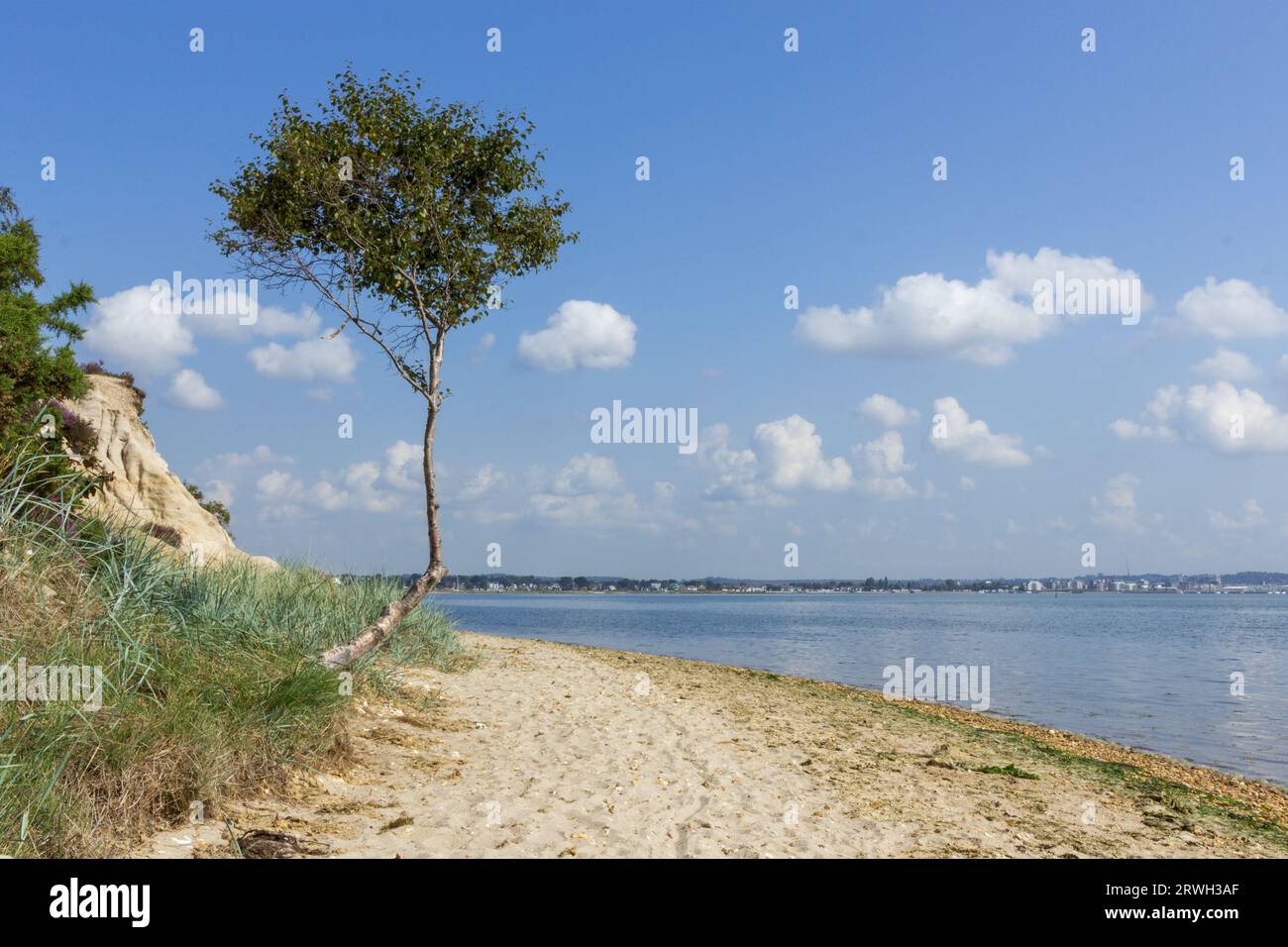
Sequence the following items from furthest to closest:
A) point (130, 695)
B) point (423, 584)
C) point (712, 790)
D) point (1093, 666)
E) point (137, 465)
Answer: point (1093, 666) < point (137, 465) < point (423, 584) < point (712, 790) < point (130, 695)

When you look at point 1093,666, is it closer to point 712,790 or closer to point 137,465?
point 712,790

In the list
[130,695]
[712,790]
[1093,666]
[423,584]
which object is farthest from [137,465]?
[1093,666]

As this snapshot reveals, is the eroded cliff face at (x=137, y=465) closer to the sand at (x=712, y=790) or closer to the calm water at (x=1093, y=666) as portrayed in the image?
the calm water at (x=1093, y=666)

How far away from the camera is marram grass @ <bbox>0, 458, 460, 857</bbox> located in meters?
5.47

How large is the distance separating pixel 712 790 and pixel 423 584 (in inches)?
226

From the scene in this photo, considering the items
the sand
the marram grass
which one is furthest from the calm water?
the marram grass

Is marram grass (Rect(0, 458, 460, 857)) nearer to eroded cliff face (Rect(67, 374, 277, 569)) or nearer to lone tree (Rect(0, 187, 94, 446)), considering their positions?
lone tree (Rect(0, 187, 94, 446))

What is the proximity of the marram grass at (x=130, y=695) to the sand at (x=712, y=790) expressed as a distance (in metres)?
0.39

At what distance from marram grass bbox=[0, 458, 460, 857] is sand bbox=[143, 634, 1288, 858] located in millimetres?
389

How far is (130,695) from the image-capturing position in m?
6.41

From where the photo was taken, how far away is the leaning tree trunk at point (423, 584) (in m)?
10.7

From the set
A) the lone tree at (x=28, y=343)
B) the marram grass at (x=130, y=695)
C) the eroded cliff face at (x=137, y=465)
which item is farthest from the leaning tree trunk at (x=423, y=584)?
the eroded cliff face at (x=137, y=465)
